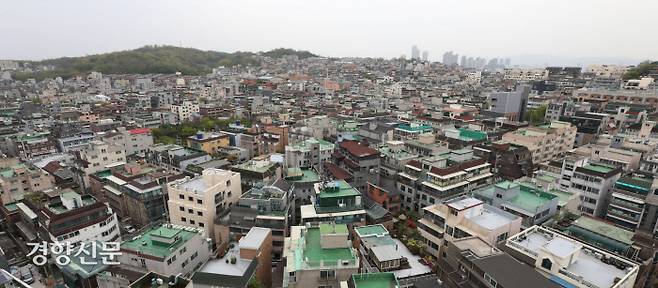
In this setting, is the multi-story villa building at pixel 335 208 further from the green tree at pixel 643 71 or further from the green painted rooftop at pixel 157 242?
the green tree at pixel 643 71

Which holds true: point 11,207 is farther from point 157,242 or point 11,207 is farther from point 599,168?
point 599,168

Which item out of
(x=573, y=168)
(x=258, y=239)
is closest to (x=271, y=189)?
(x=258, y=239)

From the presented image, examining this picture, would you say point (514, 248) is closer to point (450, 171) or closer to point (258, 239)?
point (450, 171)

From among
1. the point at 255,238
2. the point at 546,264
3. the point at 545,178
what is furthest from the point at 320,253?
the point at 545,178

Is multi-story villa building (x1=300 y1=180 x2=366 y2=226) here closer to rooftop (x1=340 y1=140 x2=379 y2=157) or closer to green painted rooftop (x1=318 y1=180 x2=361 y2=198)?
green painted rooftop (x1=318 y1=180 x2=361 y2=198)

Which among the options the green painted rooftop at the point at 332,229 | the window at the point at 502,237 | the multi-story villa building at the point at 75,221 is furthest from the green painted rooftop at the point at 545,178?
the multi-story villa building at the point at 75,221

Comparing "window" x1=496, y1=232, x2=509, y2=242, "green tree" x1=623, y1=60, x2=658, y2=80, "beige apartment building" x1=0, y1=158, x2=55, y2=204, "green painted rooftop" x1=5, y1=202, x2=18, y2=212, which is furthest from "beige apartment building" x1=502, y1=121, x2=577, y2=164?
"green tree" x1=623, y1=60, x2=658, y2=80
